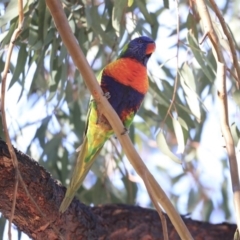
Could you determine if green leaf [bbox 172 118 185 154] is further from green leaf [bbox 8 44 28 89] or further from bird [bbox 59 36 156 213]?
green leaf [bbox 8 44 28 89]

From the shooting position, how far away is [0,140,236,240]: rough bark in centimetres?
153

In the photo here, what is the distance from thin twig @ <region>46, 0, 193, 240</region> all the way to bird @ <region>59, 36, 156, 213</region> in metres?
0.36

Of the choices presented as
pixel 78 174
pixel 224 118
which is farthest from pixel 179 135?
pixel 224 118

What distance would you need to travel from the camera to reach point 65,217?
1636 millimetres

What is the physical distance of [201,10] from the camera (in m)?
1.37

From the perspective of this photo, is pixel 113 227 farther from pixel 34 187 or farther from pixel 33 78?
pixel 33 78

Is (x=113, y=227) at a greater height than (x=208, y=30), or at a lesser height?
lesser

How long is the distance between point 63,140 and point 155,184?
4.07ft

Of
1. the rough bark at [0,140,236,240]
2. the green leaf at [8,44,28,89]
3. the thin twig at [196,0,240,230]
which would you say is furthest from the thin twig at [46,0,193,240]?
the green leaf at [8,44,28,89]

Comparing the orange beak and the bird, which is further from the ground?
the orange beak

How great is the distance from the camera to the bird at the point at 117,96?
1676 millimetres

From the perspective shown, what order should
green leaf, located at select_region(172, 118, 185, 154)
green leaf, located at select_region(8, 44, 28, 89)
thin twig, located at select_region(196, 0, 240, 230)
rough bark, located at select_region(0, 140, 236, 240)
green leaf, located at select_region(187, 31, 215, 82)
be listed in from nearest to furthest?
thin twig, located at select_region(196, 0, 240, 230)
rough bark, located at select_region(0, 140, 236, 240)
green leaf, located at select_region(172, 118, 185, 154)
green leaf, located at select_region(187, 31, 215, 82)
green leaf, located at select_region(8, 44, 28, 89)

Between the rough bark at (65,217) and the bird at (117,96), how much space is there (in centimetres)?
5

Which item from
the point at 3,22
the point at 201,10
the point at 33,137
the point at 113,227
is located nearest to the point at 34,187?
the point at 113,227
